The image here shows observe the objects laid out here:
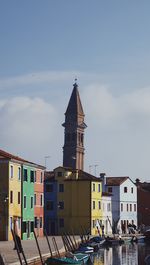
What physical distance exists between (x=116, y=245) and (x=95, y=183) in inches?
576

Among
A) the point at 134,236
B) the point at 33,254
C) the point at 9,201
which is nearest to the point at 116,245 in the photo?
the point at 134,236

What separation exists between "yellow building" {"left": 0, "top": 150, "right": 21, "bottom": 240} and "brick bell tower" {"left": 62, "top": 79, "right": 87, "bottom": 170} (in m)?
79.1

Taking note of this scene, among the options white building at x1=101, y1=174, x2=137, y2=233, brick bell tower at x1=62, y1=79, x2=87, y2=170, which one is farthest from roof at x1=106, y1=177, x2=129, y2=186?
brick bell tower at x1=62, y1=79, x2=87, y2=170

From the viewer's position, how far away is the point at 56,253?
45.8 meters

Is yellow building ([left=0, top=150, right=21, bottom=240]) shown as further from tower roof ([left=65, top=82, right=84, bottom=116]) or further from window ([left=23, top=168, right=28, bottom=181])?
tower roof ([left=65, top=82, right=84, bottom=116])

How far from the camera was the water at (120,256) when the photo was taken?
168 feet

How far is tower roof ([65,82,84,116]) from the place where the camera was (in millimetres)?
149250

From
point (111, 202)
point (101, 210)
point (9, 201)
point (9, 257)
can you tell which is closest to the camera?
point (9, 257)

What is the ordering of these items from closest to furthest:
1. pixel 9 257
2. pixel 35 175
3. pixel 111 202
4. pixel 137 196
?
pixel 9 257 < pixel 35 175 < pixel 111 202 < pixel 137 196

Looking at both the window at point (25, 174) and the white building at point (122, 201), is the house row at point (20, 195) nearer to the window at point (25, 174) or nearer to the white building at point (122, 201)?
the window at point (25, 174)

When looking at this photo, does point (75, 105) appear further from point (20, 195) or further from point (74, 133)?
point (20, 195)

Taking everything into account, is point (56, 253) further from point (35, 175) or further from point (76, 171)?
point (76, 171)

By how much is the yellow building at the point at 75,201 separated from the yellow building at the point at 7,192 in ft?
67.1

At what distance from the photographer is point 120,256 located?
57.1m
